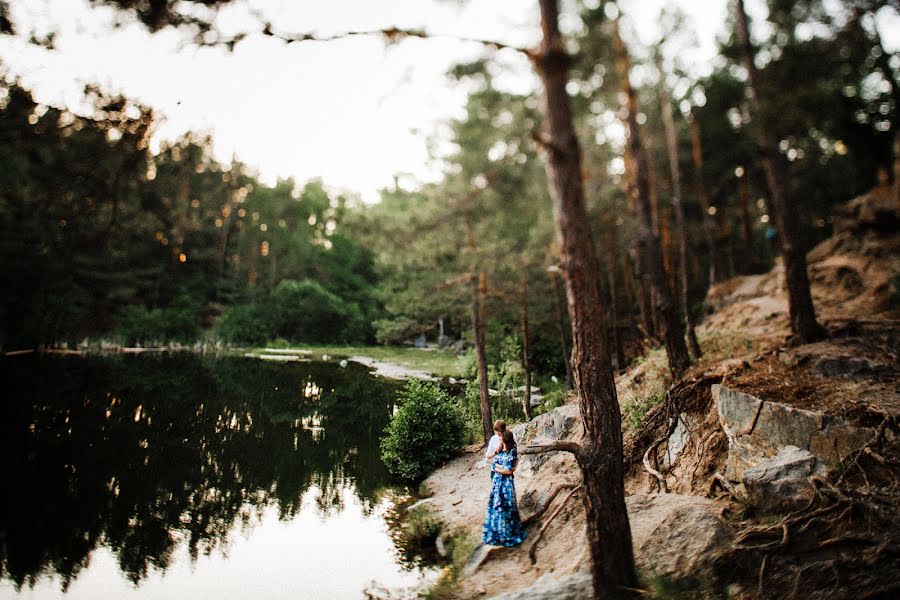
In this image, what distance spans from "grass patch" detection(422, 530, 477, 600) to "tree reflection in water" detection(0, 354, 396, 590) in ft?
10.2

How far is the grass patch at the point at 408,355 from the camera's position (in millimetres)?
30917

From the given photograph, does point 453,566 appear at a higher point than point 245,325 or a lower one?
lower

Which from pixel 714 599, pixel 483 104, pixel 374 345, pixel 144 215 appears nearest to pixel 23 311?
pixel 374 345

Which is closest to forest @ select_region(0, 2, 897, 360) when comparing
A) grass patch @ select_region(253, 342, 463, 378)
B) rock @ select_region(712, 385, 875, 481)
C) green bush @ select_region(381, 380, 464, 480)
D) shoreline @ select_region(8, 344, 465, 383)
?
shoreline @ select_region(8, 344, 465, 383)

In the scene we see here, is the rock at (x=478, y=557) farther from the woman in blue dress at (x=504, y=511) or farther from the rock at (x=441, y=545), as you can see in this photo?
the rock at (x=441, y=545)

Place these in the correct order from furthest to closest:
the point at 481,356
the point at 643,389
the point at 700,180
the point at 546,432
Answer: the point at 700,180 < the point at 481,356 < the point at 643,389 < the point at 546,432

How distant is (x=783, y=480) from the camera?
229 inches

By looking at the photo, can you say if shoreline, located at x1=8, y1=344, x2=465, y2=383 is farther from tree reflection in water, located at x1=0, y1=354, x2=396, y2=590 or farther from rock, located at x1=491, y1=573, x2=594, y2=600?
rock, located at x1=491, y1=573, x2=594, y2=600

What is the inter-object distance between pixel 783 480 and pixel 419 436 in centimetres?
813

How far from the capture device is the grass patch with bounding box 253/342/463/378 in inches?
1217

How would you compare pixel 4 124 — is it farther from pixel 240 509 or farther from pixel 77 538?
pixel 240 509

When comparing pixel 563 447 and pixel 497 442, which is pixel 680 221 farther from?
pixel 563 447

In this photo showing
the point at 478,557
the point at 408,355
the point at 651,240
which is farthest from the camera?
the point at 408,355

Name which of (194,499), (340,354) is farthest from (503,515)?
(340,354)
